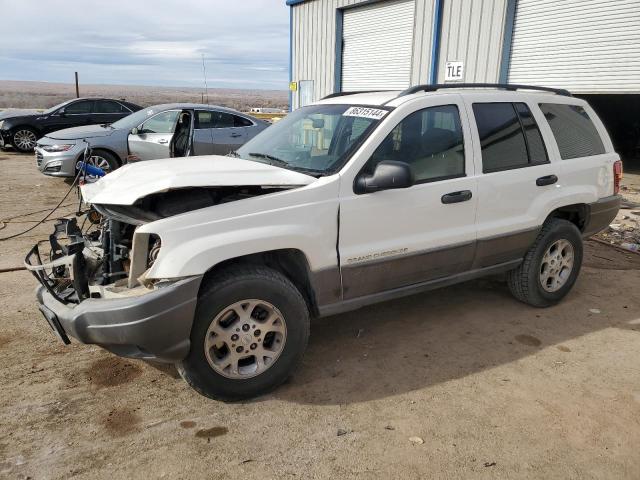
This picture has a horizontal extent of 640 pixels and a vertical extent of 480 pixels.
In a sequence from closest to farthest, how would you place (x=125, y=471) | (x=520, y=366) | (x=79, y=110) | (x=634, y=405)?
(x=125, y=471)
(x=634, y=405)
(x=520, y=366)
(x=79, y=110)

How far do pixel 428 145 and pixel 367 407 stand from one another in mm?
1872

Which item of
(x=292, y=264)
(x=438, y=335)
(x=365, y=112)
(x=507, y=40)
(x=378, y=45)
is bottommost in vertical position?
(x=438, y=335)

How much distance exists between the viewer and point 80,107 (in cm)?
1455

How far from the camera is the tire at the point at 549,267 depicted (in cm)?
454

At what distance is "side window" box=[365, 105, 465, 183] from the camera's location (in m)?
3.55

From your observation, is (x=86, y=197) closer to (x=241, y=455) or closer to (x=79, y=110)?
(x=241, y=455)

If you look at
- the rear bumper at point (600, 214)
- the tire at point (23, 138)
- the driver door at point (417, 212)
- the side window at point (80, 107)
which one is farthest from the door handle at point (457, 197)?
the tire at point (23, 138)

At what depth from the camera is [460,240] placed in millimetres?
3928

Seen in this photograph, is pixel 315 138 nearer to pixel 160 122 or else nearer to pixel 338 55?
pixel 160 122

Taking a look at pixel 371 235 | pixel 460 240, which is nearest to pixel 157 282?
pixel 371 235

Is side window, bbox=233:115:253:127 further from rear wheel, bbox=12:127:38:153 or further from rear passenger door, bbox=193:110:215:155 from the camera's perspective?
rear wheel, bbox=12:127:38:153

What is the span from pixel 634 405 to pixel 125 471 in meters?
3.05

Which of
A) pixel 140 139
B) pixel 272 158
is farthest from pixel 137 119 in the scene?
pixel 272 158

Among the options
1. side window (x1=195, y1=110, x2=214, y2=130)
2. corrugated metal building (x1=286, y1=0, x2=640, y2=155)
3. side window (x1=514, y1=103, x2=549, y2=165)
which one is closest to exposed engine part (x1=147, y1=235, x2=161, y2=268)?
side window (x1=514, y1=103, x2=549, y2=165)
